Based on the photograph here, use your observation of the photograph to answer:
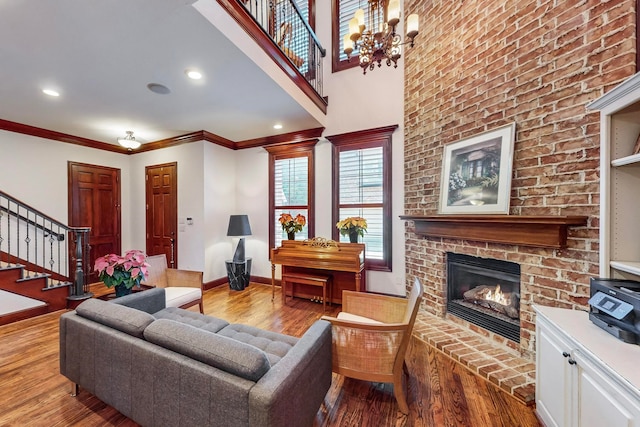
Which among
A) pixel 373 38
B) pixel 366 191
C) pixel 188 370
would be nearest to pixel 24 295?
pixel 188 370

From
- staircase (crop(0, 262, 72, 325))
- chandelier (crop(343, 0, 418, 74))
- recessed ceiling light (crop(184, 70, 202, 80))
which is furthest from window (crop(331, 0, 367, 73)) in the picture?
staircase (crop(0, 262, 72, 325))

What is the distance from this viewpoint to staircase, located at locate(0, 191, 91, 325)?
2.99m

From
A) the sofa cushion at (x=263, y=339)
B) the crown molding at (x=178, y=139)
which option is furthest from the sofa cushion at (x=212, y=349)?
the crown molding at (x=178, y=139)

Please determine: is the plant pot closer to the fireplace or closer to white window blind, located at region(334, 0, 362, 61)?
the fireplace

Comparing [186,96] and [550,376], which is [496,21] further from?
[186,96]

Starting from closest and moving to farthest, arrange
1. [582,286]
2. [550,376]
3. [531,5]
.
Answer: [550,376] < [582,286] < [531,5]

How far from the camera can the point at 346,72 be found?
13.2 feet

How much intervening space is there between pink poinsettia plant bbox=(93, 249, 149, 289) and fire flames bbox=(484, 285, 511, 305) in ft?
11.1

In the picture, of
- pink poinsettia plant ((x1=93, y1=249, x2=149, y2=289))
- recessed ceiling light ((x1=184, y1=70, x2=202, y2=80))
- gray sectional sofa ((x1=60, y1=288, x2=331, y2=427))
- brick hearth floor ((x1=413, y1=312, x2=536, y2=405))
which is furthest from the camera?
recessed ceiling light ((x1=184, y1=70, x2=202, y2=80))

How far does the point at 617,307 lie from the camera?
1.19 metres

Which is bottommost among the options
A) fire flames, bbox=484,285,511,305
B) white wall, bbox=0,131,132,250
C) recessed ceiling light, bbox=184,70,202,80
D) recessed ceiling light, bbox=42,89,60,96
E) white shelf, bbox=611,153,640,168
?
fire flames, bbox=484,285,511,305

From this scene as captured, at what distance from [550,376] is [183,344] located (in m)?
2.07

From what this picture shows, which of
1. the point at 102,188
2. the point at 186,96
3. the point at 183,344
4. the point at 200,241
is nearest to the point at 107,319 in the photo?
the point at 183,344

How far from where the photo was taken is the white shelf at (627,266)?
4.16 feet
